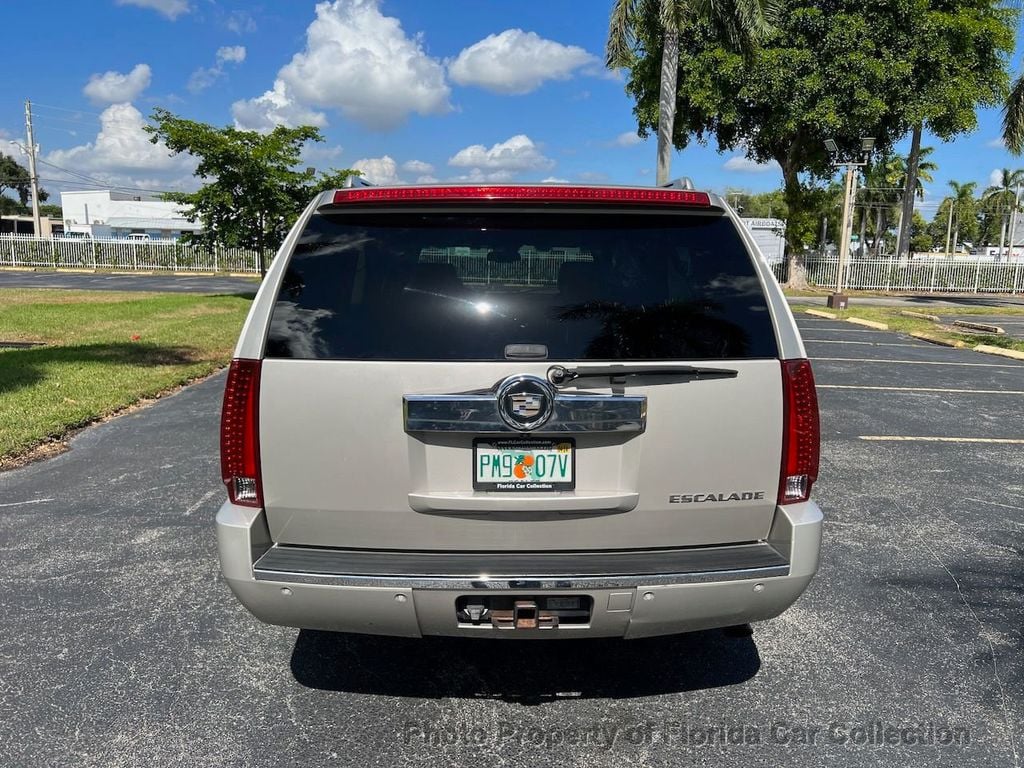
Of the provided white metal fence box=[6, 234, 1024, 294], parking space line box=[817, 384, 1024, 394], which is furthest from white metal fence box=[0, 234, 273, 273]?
Answer: parking space line box=[817, 384, 1024, 394]

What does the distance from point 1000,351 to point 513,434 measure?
1373 centimetres

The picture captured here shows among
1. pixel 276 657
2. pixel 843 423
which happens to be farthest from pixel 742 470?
pixel 843 423

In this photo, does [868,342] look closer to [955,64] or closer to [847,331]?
[847,331]

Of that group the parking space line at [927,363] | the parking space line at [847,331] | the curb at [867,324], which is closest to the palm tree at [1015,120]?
the curb at [867,324]

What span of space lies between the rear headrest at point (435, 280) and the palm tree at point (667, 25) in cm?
1835

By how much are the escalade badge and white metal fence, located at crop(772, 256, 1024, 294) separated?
36287mm

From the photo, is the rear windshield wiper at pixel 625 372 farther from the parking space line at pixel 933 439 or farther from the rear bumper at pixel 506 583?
the parking space line at pixel 933 439

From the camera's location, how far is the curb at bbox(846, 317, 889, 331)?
1786cm

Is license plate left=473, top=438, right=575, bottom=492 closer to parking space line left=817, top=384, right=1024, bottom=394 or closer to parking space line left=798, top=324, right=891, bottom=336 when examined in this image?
parking space line left=817, top=384, right=1024, bottom=394

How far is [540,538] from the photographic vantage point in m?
2.62

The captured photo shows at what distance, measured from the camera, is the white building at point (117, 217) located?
2830 inches

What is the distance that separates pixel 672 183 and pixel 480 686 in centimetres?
217

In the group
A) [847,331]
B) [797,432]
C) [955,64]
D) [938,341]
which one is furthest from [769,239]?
[797,432]

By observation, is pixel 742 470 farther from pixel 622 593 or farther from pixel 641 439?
pixel 622 593
